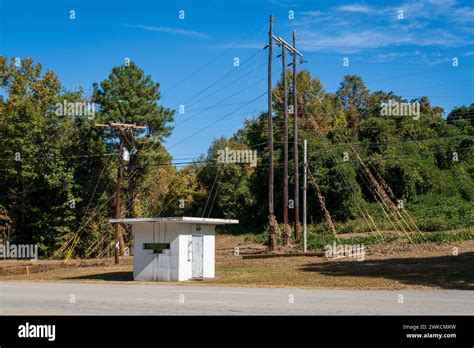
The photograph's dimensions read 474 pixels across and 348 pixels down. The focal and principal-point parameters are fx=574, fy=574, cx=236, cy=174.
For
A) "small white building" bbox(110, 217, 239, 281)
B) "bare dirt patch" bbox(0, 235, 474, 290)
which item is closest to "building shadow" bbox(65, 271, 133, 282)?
"bare dirt patch" bbox(0, 235, 474, 290)

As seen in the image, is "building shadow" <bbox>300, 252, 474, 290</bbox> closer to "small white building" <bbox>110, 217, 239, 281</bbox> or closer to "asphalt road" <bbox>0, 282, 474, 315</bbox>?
"asphalt road" <bbox>0, 282, 474, 315</bbox>

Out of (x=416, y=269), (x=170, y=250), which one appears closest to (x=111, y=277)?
(x=170, y=250)

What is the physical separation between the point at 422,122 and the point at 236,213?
2339 cm
